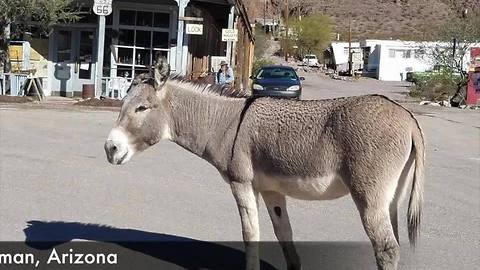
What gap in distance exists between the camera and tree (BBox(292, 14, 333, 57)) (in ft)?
427

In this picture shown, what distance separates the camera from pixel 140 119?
5207mm

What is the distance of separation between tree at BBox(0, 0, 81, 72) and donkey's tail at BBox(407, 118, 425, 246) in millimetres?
21429

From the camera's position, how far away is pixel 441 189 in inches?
427

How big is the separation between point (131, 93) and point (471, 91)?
29773 millimetres

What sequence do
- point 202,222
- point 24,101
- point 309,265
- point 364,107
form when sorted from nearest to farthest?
point 364,107, point 309,265, point 202,222, point 24,101

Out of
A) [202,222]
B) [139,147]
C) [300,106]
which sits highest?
[300,106]

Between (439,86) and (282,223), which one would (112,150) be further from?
(439,86)

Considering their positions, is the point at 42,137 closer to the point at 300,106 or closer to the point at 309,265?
the point at 309,265

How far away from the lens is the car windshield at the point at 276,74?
3095cm

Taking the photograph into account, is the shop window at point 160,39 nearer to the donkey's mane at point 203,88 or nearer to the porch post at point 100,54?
the porch post at point 100,54

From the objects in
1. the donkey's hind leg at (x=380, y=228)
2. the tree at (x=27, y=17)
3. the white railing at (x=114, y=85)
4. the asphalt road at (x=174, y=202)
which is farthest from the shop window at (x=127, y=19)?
the donkey's hind leg at (x=380, y=228)

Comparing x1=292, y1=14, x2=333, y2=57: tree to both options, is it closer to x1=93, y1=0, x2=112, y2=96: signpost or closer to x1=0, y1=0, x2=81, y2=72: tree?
x1=0, y1=0, x2=81, y2=72: tree

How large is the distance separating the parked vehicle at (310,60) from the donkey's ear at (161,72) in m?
109

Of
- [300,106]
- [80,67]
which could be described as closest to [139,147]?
[300,106]
